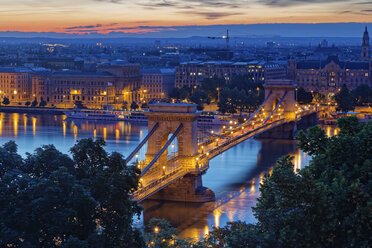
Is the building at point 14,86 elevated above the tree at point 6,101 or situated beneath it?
elevated above

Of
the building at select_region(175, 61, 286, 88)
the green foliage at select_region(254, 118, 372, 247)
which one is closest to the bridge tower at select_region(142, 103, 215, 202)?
the green foliage at select_region(254, 118, 372, 247)

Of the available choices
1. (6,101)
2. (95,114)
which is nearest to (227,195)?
(95,114)

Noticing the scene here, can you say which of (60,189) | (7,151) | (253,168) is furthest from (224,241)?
(253,168)

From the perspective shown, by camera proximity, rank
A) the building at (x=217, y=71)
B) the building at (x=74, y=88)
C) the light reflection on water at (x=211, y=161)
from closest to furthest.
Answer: the light reflection on water at (x=211, y=161) → the building at (x=74, y=88) → the building at (x=217, y=71)

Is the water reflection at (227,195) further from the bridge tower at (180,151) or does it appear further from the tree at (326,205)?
the tree at (326,205)

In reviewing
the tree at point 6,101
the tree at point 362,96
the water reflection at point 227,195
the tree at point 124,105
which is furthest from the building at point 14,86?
the water reflection at point 227,195

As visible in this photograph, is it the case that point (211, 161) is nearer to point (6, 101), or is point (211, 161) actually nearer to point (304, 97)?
point (304, 97)

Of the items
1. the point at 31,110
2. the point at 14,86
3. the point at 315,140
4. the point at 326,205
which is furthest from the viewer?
the point at 14,86
